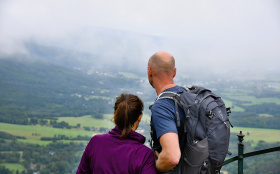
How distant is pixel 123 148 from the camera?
192 centimetres

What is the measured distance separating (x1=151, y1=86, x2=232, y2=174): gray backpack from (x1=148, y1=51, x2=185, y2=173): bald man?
0.18ft

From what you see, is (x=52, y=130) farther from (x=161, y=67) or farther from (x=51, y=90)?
(x=161, y=67)

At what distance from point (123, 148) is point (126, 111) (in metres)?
0.24

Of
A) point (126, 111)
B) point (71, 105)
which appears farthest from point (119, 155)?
point (71, 105)

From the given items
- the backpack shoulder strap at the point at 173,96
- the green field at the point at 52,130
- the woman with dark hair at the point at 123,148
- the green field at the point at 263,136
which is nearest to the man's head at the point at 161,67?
the backpack shoulder strap at the point at 173,96

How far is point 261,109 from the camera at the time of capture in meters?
37.3

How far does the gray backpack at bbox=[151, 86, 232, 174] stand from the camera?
1.96 m

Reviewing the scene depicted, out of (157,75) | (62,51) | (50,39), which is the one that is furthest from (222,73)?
(50,39)

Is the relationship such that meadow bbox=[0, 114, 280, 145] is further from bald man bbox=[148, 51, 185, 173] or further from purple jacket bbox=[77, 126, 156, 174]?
purple jacket bbox=[77, 126, 156, 174]

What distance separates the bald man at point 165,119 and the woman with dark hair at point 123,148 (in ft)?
0.36

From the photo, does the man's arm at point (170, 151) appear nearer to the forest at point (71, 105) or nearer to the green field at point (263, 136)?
the forest at point (71, 105)

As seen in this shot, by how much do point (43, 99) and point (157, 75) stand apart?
68.2 metres

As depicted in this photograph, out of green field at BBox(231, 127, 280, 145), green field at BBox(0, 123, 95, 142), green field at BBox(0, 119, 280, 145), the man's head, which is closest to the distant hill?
green field at BBox(0, 119, 280, 145)

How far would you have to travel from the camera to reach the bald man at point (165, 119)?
6.06 feet
